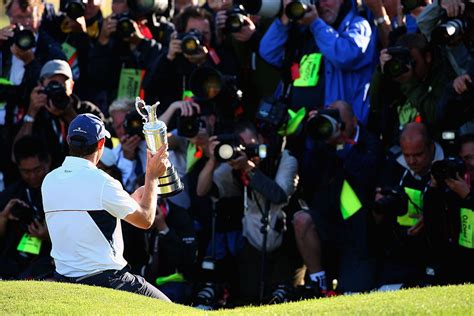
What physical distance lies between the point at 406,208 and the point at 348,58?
5.80 feet

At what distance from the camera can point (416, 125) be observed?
405 inches

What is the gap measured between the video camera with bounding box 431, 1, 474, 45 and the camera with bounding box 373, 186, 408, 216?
4.61 ft

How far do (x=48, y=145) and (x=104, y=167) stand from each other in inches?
42.9

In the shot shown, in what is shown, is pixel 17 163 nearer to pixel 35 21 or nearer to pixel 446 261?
pixel 35 21

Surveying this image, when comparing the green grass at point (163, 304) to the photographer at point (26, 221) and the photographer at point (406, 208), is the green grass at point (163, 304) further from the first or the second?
the photographer at point (26, 221)

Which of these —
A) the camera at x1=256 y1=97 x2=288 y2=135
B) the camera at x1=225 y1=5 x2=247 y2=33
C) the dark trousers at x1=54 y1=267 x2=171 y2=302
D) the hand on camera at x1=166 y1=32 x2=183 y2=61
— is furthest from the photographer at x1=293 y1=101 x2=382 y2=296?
the dark trousers at x1=54 y1=267 x2=171 y2=302

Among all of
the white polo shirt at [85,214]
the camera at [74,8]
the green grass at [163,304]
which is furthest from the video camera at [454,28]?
the camera at [74,8]

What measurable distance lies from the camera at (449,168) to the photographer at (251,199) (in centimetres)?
172

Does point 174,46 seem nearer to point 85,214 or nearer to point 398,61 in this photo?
point 398,61

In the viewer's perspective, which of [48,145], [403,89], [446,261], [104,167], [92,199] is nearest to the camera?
[92,199]

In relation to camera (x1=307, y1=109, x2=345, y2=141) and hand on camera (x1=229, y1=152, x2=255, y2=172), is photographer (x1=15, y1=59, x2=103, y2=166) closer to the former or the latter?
hand on camera (x1=229, y1=152, x2=255, y2=172)

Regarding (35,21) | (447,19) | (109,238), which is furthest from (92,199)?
(35,21)

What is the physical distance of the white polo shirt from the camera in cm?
798

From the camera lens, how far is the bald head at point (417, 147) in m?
10.2
